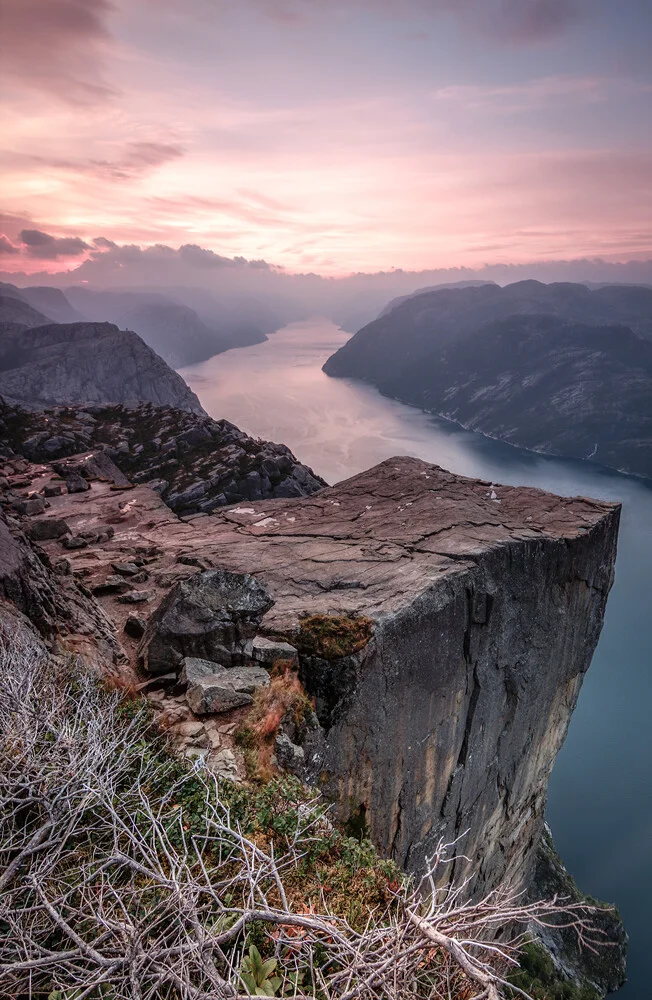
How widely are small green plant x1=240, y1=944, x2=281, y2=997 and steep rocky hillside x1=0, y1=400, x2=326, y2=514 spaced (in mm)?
30173

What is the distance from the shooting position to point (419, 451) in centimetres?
10194

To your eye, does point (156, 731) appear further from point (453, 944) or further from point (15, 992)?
point (453, 944)

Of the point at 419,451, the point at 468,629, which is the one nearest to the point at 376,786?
the point at 468,629

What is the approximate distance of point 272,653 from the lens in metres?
9.45

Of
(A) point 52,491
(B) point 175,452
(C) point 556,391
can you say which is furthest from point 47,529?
(C) point 556,391

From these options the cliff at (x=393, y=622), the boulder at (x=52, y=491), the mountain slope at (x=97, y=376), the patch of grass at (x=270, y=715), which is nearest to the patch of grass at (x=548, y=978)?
the cliff at (x=393, y=622)

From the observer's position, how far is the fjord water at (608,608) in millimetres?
36000

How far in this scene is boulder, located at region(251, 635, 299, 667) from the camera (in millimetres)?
9391

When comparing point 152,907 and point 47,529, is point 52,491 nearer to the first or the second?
point 47,529

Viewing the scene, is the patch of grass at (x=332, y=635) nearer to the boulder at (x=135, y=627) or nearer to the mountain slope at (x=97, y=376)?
the boulder at (x=135, y=627)

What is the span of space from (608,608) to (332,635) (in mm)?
60109

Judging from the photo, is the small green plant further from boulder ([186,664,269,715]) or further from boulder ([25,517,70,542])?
boulder ([25,517,70,542])

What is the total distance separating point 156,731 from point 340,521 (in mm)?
11225

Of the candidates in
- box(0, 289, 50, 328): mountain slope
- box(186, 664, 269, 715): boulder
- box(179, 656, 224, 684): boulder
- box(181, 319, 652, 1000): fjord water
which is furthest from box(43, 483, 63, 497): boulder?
box(0, 289, 50, 328): mountain slope
